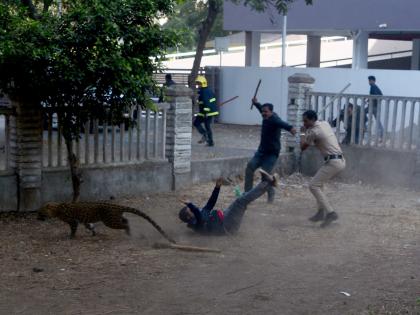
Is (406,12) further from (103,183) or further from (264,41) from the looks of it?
(264,41)

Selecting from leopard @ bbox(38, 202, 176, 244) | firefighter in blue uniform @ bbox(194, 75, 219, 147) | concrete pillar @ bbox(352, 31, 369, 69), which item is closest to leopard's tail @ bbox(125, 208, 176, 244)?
leopard @ bbox(38, 202, 176, 244)

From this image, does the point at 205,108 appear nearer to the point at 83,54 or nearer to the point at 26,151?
the point at 26,151

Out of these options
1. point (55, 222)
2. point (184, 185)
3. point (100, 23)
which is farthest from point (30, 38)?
point (184, 185)

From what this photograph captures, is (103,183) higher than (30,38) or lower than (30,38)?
lower

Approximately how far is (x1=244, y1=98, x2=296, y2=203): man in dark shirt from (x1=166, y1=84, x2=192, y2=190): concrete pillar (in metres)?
1.36

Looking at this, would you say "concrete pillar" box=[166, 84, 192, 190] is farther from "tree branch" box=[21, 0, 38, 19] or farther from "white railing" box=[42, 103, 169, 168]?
"tree branch" box=[21, 0, 38, 19]

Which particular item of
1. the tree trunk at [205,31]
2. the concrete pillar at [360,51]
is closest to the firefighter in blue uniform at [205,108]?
the tree trunk at [205,31]

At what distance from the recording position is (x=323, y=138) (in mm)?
10062

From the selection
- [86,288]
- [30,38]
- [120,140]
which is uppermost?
[30,38]

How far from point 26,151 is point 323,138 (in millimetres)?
3916

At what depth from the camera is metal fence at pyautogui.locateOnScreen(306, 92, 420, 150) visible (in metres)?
13.5

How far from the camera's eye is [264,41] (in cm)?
4212

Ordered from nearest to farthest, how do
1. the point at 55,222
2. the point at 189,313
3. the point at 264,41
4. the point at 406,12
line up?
1. the point at 189,313
2. the point at 55,222
3. the point at 406,12
4. the point at 264,41

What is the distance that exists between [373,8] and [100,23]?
14444 mm
